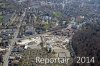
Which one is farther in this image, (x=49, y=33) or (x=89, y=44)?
(x=49, y=33)

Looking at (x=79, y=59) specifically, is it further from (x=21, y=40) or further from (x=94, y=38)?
(x=21, y=40)

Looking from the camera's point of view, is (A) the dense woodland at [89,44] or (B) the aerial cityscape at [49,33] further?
(B) the aerial cityscape at [49,33]

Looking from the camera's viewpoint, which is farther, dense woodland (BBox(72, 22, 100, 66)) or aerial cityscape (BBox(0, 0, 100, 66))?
aerial cityscape (BBox(0, 0, 100, 66))

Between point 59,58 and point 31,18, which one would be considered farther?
point 31,18

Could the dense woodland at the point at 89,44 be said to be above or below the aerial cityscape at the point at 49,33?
above

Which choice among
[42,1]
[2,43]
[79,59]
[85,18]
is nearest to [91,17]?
[85,18]

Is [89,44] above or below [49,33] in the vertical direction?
above

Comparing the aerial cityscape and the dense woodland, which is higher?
the dense woodland

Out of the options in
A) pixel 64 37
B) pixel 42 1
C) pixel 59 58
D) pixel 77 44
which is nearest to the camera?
pixel 59 58
